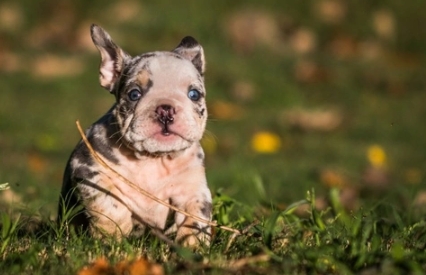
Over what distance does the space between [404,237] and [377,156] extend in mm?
5391

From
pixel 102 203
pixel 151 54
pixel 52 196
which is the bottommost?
pixel 52 196

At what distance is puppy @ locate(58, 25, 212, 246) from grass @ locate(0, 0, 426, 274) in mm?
275

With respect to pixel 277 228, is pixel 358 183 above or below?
below

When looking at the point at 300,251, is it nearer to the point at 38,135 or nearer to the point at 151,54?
the point at 151,54

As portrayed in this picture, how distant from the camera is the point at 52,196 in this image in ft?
23.0

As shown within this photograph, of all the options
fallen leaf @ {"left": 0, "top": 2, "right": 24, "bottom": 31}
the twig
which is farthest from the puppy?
fallen leaf @ {"left": 0, "top": 2, "right": 24, "bottom": 31}

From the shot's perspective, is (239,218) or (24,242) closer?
(24,242)

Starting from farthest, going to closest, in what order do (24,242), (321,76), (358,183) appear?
(321,76), (358,183), (24,242)

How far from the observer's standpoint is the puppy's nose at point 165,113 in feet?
16.9

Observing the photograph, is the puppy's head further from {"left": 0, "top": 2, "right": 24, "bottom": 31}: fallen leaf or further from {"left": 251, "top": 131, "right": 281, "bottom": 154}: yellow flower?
{"left": 0, "top": 2, "right": 24, "bottom": 31}: fallen leaf

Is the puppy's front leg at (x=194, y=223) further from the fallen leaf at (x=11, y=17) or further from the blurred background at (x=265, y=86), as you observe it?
the fallen leaf at (x=11, y=17)

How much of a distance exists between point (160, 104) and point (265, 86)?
8.18 m

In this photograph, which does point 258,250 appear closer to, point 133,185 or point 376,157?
point 133,185

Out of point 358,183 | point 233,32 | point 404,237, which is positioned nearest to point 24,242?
point 404,237
